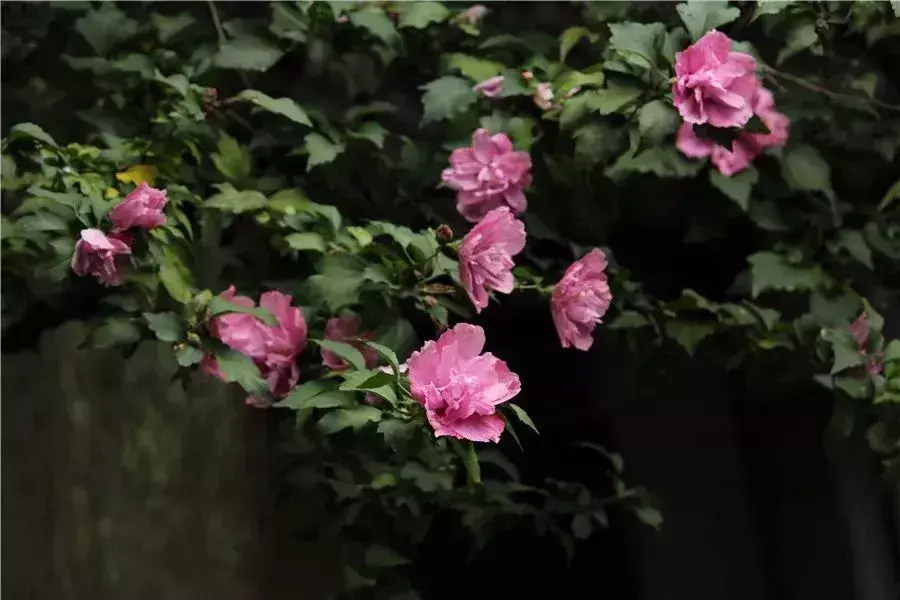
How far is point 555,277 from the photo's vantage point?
0.97m

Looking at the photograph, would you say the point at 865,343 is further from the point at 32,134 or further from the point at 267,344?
the point at 32,134

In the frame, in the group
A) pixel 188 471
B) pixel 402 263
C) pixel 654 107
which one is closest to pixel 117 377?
pixel 188 471

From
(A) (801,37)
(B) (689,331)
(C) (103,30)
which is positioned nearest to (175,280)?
(C) (103,30)

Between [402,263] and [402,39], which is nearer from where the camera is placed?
[402,263]

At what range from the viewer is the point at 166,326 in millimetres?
772

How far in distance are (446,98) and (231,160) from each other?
26cm

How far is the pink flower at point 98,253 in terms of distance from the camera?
2.38ft

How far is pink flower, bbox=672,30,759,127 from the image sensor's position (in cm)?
76

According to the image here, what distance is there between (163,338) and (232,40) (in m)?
0.42

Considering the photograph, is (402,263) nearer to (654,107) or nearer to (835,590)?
(654,107)

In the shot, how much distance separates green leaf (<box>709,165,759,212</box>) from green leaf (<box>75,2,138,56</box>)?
27.9 inches

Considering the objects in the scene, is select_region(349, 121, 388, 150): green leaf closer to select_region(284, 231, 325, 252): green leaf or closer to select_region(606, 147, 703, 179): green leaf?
select_region(284, 231, 325, 252): green leaf

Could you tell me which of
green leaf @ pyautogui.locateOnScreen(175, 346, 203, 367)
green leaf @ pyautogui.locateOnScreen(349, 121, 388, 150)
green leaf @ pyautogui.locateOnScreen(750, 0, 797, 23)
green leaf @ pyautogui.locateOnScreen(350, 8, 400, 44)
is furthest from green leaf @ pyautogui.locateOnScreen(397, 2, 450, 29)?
green leaf @ pyautogui.locateOnScreen(175, 346, 203, 367)

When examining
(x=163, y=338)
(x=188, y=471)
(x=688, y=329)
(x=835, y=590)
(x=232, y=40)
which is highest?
(x=232, y=40)
